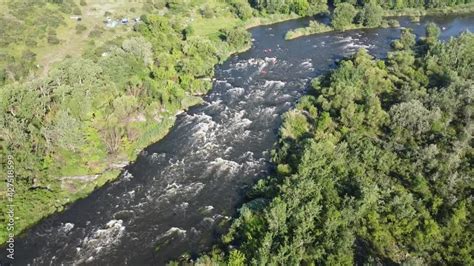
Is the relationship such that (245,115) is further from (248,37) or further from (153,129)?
(248,37)

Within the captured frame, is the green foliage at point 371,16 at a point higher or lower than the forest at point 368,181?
higher

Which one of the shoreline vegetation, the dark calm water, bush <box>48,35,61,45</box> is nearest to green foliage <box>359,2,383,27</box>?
the shoreline vegetation

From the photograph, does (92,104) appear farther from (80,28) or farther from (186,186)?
(80,28)

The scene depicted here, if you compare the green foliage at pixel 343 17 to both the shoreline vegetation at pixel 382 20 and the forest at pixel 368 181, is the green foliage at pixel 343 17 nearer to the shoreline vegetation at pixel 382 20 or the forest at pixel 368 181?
the shoreline vegetation at pixel 382 20

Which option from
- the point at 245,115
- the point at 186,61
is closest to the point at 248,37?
the point at 186,61

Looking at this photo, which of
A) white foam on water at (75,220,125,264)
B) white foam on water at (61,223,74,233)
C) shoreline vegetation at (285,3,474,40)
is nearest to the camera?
white foam on water at (75,220,125,264)

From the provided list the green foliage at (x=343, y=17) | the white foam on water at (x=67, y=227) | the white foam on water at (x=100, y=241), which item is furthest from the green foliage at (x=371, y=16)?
the white foam on water at (x=67, y=227)

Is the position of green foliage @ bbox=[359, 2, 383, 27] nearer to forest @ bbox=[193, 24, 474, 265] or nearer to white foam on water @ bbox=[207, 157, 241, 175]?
forest @ bbox=[193, 24, 474, 265]
